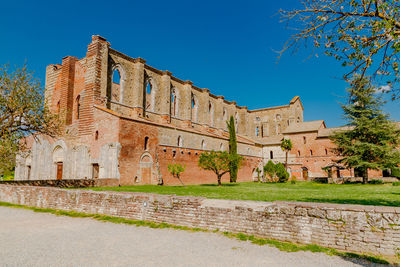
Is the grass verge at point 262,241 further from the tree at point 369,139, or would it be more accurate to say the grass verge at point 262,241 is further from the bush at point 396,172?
the bush at point 396,172

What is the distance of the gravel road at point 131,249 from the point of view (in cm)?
437

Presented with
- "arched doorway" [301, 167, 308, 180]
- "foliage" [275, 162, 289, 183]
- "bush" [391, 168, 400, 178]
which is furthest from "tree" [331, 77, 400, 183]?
"arched doorway" [301, 167, 308, 180]

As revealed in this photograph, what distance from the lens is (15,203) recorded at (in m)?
11.8

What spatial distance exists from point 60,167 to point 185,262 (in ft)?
75.4

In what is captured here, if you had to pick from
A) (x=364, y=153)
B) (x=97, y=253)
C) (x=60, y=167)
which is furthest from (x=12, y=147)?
(x=364, y=153)

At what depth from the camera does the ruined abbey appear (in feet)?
66.9

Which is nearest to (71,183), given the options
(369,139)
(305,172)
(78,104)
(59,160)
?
(59,160)

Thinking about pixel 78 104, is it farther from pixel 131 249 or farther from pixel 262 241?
pixel 262 241

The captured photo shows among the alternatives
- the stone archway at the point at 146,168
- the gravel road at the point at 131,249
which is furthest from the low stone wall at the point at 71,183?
the gravel road at the point at 131,249

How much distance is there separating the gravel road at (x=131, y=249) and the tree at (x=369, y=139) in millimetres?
23367

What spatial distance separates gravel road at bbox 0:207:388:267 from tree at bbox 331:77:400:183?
2337 cm

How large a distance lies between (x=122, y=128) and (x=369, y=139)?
22702 mm

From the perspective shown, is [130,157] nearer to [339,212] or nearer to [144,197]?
[144,197]

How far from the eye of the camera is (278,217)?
5.62 meters
